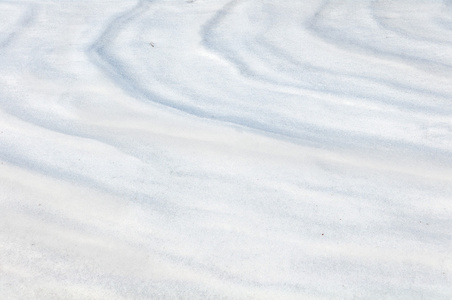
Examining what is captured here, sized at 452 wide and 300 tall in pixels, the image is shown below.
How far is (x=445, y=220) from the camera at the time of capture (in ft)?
4.56

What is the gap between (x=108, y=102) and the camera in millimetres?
1910

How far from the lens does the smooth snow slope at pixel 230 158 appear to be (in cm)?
127

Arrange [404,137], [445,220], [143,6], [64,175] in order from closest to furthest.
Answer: [445,220], [64,175], [404,137], [143,6]

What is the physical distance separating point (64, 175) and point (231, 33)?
1.05 metres

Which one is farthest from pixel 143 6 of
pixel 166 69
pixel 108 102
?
pixel 108 102

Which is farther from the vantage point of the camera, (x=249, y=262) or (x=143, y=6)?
(x=143, y=6)

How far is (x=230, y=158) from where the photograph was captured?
163 cm

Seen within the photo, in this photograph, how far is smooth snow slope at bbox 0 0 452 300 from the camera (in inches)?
49.8

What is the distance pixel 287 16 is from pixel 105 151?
1165mm

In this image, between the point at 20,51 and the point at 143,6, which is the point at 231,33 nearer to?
the point at 143,6

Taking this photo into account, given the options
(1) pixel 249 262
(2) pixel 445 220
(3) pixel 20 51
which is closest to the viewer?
(1) pixel 249 262

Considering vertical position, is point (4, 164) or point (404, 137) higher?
point (404, 137)

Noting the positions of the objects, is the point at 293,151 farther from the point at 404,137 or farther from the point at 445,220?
the point at 445,220

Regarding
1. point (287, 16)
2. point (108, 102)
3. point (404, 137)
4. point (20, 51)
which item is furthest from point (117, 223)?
point (287, 16)
